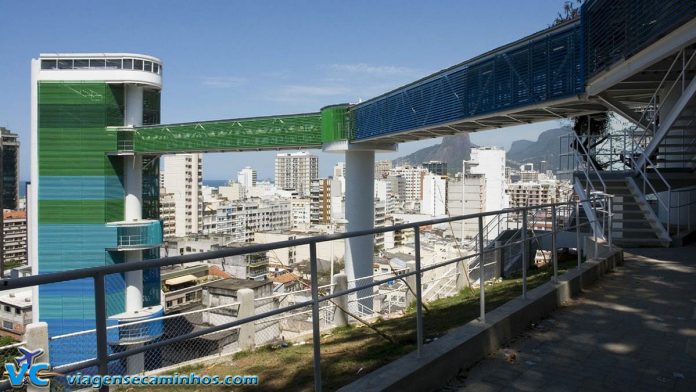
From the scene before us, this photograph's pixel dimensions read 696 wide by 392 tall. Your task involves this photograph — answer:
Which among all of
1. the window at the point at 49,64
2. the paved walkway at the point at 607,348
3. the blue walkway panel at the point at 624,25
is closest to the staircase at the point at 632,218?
the blue walkway panel at the point at 624,25

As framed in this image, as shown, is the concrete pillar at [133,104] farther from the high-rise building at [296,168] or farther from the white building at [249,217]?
the high-rise building at [296,168]

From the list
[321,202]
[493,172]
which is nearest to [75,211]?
[493,172]

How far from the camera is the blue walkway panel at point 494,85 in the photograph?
10148 mm

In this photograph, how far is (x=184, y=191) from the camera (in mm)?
97750

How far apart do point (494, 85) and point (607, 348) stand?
28.1 feet

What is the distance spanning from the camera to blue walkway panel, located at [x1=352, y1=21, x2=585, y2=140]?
1015 cm

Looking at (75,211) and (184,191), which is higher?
(184,191)

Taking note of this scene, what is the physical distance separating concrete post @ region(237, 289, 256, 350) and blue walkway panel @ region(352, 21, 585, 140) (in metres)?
7.07

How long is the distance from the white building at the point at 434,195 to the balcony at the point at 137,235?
63.8 metres

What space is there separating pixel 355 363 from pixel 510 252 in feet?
31.4

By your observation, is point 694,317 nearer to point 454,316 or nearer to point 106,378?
point 454,316

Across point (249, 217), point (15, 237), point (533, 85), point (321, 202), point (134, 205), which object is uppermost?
point (533, 85)

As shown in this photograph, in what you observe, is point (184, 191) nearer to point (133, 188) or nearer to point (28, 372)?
point (133, 188)

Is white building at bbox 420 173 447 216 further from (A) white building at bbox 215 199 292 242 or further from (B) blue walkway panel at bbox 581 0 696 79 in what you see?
(B) blue walkway panel at bbox 581 0 696 79
